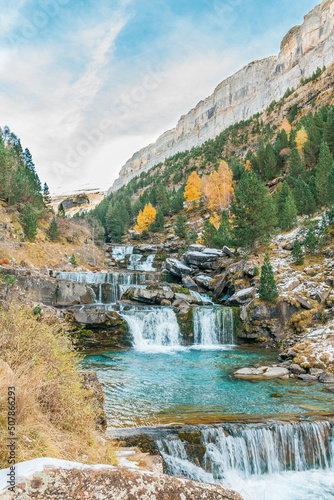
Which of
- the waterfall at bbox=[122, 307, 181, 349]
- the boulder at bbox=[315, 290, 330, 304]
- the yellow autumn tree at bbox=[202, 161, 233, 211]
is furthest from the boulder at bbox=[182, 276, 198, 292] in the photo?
the yellow autumn tree at bbox=[202, 161, 233, 211]

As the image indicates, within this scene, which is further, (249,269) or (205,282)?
(205,282)

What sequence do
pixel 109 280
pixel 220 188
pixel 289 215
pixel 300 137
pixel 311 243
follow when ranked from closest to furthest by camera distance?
1. pixel 311 243
2. pixel 289 215
3. pixel 109 280
4. pixel 300 137
5. pixel 220 188

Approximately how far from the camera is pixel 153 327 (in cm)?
2362

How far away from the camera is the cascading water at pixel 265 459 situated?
7.45 m

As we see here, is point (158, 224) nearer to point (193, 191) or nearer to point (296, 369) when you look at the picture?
point (193, 191)

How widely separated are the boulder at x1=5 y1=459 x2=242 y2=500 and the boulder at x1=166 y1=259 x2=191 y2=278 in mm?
34602

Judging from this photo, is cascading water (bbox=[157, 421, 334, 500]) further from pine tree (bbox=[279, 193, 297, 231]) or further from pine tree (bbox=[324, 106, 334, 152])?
pine tree (bbox=[324, 106, 334, 152])

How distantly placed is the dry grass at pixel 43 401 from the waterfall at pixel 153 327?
680 inches

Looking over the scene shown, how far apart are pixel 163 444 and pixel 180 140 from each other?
142686 millimetres

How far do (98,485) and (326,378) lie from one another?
47.8 feet

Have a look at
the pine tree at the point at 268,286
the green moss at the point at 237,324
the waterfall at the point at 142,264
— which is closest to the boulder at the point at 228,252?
the green moss at the point at 237,324

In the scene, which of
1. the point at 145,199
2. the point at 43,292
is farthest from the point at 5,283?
the point at 145,199

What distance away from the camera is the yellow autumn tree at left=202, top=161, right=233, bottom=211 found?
5822 centimetres

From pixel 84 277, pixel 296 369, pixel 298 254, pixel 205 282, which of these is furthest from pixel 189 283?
pixel 296 369
